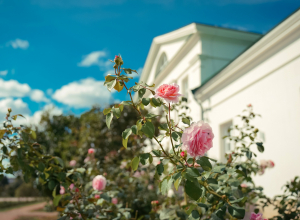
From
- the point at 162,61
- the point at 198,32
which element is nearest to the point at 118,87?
the point at 198,32

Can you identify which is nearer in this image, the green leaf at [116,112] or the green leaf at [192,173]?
the green leaf at [192,173]

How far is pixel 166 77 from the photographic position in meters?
14.5

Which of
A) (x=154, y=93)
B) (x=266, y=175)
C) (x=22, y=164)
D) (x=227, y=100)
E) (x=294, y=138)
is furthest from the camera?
(x=227, y=100)

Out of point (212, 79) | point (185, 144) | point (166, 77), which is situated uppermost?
point (166, 77)

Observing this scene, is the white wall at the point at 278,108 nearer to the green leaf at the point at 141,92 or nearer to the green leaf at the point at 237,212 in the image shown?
the green leaf at the point at 237,212

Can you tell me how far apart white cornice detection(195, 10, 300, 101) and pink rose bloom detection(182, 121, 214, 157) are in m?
4.84

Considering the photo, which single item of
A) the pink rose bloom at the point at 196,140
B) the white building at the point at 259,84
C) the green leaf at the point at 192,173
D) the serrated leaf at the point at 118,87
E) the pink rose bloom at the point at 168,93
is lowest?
the green leaf at the point at 192,173

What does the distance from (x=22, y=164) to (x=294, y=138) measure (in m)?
4.92

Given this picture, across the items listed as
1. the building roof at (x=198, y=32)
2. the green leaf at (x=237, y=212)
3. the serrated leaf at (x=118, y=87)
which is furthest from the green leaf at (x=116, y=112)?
the building roof at (x=198, y=32)

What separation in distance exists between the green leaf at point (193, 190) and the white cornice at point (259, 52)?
5.02 meters

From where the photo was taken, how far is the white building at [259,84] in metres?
5.19

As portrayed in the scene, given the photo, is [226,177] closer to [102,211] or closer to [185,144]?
[185,144]

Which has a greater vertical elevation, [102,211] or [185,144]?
[185,144]

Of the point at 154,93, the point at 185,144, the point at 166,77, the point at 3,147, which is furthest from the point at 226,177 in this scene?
the point at 166,77
